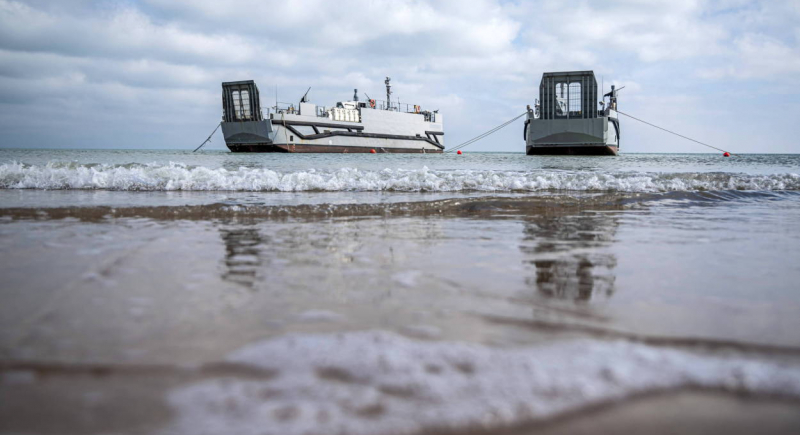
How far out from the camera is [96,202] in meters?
5.82

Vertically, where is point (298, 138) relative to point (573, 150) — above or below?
above

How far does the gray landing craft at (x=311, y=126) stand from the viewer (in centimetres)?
3806

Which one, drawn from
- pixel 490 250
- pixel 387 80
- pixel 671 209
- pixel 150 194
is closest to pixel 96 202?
pixel 150 194

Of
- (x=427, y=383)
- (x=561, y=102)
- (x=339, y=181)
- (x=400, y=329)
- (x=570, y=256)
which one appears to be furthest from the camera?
(x=561, y=102)

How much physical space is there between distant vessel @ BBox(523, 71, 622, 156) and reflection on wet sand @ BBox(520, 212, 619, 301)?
82.1ft

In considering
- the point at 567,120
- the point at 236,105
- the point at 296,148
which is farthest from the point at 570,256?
the point at 236,105

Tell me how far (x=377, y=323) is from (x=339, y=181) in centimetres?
662

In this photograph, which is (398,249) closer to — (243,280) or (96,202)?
(243,280)

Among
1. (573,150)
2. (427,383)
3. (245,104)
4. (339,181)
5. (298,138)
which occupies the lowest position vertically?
(427,383)

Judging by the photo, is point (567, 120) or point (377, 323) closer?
point (377, 323)

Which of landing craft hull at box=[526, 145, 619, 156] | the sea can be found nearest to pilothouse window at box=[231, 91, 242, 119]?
landing craft hull at box=[526, 145, 619, 156]

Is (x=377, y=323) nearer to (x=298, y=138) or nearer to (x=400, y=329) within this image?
(x=400, y=329)

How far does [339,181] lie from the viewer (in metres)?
8.14

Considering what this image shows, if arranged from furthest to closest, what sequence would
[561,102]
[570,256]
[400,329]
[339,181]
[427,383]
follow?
[561,102] → [339,181] → [570,256] → [400,329] → [427,383]
